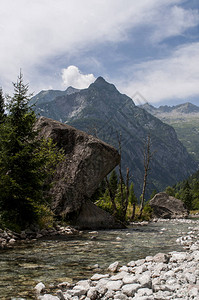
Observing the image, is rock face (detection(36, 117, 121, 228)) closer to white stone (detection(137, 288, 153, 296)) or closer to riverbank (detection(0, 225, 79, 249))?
riverbank (detection(0, 225, 79, 249))

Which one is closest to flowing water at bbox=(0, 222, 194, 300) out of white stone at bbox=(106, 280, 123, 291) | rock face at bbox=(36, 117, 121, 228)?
white stone at bbox=(106, 280, 123, 291)

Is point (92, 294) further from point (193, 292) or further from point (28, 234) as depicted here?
point (28, 234)

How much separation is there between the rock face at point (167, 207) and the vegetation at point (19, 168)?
29.5 meters

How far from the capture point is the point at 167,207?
133 feet

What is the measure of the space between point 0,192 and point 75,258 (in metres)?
6.27

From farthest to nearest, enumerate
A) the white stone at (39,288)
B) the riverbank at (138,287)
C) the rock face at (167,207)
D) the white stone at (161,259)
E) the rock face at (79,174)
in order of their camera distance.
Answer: the rock face at (167,207), the rock face at (79,174), the white stone at (161,259), the white stone at (39,288), the riverbank at (138,287)

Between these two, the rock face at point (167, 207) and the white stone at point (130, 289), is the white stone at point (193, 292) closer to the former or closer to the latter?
the white stone at point (130, 289)

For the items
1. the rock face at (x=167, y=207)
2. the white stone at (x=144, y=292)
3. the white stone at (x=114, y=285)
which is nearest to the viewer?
the white stone at (x=144, y=292)

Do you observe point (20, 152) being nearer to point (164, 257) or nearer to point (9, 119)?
point (9, 119)

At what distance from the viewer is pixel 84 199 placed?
17531 millimetres

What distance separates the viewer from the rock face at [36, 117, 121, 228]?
16.7 meters

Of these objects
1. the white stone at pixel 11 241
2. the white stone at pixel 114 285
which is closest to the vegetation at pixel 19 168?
the white stone at pixel 11 241

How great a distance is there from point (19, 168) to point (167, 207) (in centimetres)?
3284

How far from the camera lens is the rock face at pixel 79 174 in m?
16.7
